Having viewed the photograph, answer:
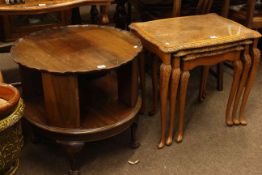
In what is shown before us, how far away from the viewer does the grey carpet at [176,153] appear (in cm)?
184

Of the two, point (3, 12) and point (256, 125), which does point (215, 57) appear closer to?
point (256, 125)

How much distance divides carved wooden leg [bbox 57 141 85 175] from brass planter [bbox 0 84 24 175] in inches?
13.9

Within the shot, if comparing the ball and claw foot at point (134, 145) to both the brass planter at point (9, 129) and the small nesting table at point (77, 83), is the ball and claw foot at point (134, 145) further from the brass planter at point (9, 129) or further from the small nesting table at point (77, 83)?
the brass planter at point (9, 129)

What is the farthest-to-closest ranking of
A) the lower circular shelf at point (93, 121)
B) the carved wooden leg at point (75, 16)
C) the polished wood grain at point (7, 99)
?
the carved wooden leg at point (75, 16)
the lower circular shelf at point (93, 121)
the polished wood grain at point (7, 99)

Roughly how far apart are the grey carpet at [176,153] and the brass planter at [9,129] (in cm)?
51

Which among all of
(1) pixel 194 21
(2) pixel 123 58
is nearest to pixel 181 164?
(2) pixel 123 58

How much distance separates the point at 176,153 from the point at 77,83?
700mm

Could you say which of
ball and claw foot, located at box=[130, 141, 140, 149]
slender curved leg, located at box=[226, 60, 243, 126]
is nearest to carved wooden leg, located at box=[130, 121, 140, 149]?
ball and claw foot, located at box=[130, 141, 140, 149]

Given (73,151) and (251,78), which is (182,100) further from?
(73,151)

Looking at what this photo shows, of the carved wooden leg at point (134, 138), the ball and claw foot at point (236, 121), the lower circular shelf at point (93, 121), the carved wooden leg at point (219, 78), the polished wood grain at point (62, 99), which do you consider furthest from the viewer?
the carved wooden leg at point (219, 78)

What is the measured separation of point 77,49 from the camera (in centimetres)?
177

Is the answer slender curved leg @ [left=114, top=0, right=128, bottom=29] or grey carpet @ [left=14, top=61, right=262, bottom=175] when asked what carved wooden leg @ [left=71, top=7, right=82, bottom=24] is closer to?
slender curved leg @ [left=114, top=0, right=128, bottom=29]

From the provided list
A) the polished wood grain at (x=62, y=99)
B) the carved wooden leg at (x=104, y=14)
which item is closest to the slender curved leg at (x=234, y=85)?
the carved wooden leg at (x=104, y=14)

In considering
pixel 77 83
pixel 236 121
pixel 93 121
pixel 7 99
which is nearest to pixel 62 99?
pixel 77 83
